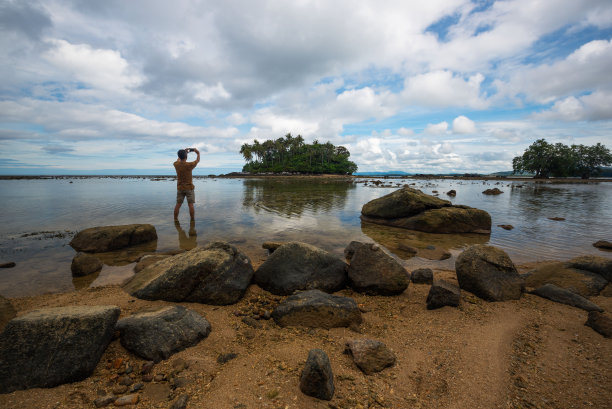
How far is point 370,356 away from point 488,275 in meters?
3.98

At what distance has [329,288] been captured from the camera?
6.05m

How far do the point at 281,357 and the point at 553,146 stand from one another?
136954mm

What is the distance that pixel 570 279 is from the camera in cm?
609

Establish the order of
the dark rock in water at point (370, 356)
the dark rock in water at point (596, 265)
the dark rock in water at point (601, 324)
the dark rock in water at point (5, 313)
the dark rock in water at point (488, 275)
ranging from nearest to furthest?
1. the dark rock in water at point (370, 356)
2. the dark rock in water at point (5, 313)
3. the dark rock in water at point (601, 324)
4. the dark rock in water at point (488, 275)
5. the dark rock in water at point (596, 265)

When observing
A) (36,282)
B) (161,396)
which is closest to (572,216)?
(161,396)

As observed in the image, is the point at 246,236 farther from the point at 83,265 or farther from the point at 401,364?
the point at 401,364

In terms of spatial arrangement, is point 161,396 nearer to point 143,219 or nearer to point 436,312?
point 436,312

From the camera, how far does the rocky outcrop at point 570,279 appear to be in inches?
229

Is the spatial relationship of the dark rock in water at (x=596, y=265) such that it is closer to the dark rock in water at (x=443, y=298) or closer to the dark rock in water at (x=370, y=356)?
the dark rock in water at (x=443, y=298)

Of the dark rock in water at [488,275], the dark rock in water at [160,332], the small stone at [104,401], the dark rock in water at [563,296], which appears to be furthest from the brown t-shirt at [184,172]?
the dark rock in water at [563,296]

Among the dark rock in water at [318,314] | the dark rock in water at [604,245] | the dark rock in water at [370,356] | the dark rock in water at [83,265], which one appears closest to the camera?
the dark rock in water at [370,356]

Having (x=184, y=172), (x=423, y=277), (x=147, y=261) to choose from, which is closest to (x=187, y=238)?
(x=147, y=261)

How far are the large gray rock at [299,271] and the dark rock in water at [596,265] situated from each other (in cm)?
595

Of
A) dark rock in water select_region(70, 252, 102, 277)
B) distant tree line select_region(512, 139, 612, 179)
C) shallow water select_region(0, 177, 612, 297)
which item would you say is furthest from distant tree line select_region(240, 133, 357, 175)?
dark rock in water select_region(70, 252, 102, 277)
